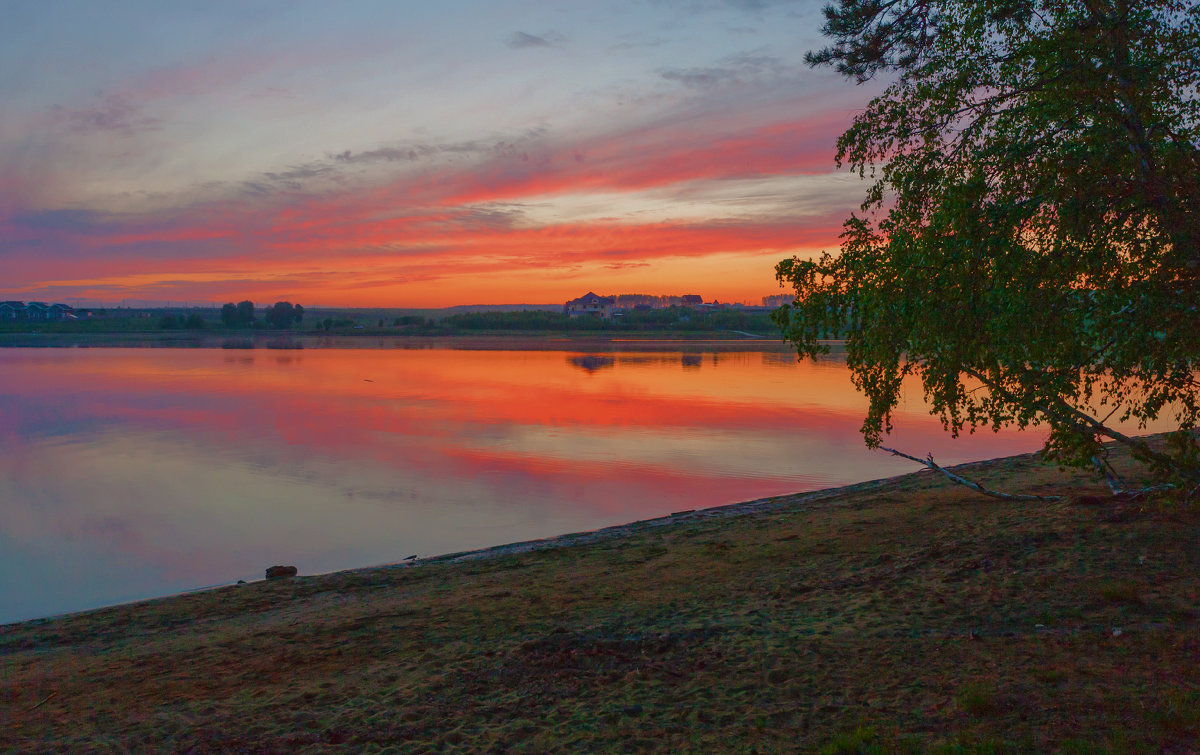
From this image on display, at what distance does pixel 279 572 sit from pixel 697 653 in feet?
24.8

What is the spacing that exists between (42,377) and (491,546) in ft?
151

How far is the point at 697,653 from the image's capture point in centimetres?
678

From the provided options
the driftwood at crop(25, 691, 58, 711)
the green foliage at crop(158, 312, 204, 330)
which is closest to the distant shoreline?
the green foliage at crop(158, 312, 204, 330)

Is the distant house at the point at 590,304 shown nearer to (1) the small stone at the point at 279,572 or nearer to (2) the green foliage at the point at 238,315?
(2) the green foliage at the point at 238,315

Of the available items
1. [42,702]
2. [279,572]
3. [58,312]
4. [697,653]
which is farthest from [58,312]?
[697,653]

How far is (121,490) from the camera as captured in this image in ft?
61.7

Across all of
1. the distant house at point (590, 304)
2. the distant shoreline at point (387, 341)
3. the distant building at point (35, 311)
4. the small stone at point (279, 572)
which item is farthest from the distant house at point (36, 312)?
the small stone at point (279, 572)

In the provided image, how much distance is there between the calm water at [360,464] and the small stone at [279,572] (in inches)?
38.6

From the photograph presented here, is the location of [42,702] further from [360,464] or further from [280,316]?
[280,316]

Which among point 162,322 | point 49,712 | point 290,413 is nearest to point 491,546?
point 49,712

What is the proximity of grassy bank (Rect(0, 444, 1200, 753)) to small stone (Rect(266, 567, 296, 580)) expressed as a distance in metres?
1.05

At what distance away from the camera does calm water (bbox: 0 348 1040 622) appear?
14.0 meters

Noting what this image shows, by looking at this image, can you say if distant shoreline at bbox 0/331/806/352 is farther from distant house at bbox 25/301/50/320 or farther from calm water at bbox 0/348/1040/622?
calm water at bbox 0/348/1040/622

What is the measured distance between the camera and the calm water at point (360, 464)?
1400 centimetres
